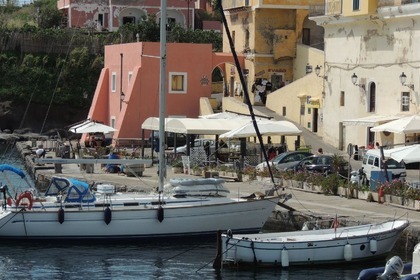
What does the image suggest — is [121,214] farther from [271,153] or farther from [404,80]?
[404,80]

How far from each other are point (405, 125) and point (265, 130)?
6284 millimetres

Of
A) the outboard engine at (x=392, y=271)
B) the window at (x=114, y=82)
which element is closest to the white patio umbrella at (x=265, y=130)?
the outboard engine at (x=392, y=271)

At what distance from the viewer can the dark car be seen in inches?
1799

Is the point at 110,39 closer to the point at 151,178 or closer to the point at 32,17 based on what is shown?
the point at 32,17

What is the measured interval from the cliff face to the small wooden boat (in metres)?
60.4

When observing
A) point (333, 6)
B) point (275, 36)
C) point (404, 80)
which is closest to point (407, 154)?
point (404, 80)

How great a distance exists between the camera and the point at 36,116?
308ft

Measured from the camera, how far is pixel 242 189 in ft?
147

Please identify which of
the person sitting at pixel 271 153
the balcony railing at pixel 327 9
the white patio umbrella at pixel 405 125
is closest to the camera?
the white patio umbrella at pixel 405 125

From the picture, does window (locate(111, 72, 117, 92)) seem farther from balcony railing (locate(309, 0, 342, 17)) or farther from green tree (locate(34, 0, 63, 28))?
green tree (locate(34, 0, 63, 28))

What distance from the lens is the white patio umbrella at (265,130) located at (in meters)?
51.8

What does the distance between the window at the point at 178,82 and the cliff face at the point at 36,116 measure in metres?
21.1

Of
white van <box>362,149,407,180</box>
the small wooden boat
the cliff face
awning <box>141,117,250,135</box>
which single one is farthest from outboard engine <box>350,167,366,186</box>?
the cliff face

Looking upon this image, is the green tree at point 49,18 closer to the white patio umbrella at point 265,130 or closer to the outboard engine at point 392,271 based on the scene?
the white patio umbrella at point 265,130
